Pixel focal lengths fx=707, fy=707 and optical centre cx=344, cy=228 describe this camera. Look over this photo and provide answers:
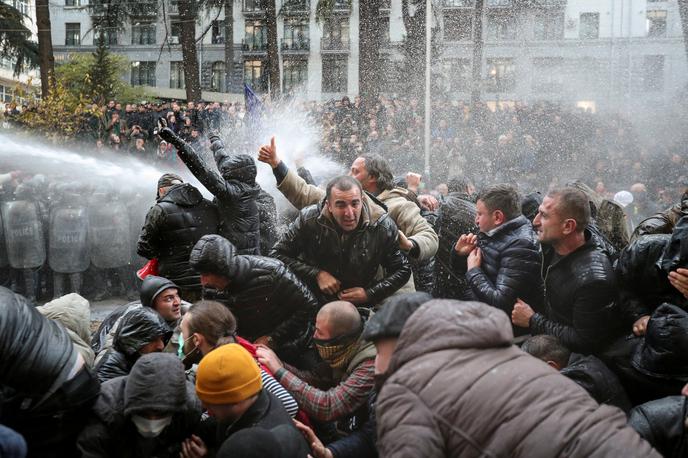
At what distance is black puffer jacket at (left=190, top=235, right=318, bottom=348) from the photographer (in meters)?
4.37

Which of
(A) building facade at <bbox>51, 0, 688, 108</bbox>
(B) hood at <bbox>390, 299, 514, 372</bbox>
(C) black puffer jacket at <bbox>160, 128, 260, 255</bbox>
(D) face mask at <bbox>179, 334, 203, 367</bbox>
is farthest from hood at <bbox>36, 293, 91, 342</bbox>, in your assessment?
(A) building facade at <bbox>51, 0, 688, 108</bbox>

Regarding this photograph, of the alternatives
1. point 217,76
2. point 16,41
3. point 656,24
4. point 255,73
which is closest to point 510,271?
point 16,41

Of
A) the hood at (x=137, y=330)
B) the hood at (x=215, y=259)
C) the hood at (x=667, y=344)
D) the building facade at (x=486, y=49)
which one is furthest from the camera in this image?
the building facade at (x=486, y=49)

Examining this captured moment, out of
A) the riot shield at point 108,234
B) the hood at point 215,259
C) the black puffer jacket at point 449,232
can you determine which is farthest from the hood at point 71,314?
the riot shield at point 108,234

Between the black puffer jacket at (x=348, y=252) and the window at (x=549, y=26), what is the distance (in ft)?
97.6

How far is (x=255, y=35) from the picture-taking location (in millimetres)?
54688

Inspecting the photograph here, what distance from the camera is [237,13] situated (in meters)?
54.3

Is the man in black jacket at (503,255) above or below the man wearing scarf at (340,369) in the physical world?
above

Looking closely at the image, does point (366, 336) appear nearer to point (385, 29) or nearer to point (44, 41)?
point (44, 41)

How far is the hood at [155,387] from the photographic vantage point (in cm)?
316

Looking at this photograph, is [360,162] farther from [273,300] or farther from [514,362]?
[514,362]

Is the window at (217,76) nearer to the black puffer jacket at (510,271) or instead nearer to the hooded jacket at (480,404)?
the black puffer jacket at (510,271)

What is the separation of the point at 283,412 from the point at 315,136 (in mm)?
12951

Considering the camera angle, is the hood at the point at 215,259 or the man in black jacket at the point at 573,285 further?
the hood at the point at 215,259
